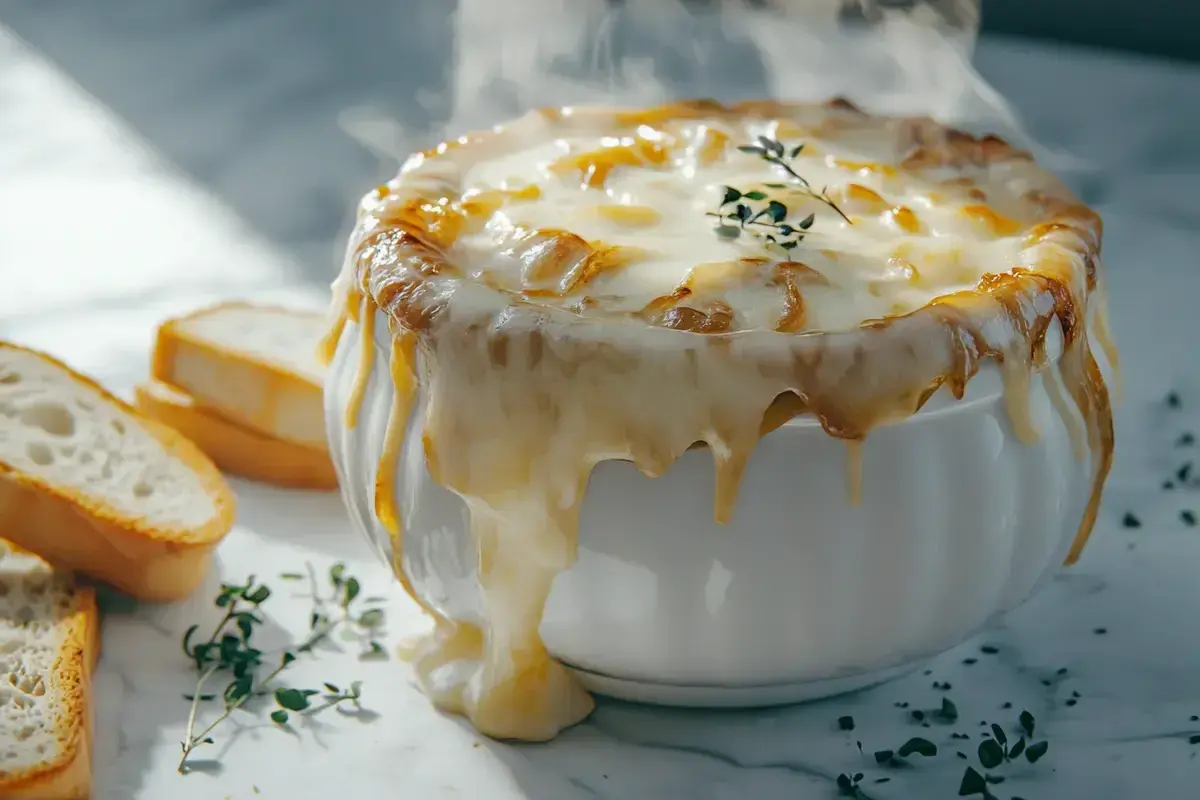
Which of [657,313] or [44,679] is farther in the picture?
[44,679]

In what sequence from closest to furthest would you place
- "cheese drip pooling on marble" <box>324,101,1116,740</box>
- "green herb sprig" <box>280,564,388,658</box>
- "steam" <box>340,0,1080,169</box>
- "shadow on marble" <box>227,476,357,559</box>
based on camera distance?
"cheese drip pooling on marble" <box>324,101,1116,740</box>, "green herb sprig" <box>280,564,388,658</box>, "shadow on marble" <box>227,476,357,559</box>, "steam" <box>340,0,1080,169</box>

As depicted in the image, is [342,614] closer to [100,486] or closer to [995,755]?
[100,486]

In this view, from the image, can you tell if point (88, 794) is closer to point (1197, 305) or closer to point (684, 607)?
point (684, 607)

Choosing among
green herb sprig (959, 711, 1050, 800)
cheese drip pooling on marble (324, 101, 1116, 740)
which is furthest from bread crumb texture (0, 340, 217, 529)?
green herb sprig (959, 711, 1050, 800)

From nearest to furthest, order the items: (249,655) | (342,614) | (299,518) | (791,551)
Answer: (791,551)
(249,655)
(342,614)
(299,518)

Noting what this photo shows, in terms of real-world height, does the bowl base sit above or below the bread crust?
above

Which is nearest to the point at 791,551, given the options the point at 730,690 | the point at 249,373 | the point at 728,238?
the point at 730,690

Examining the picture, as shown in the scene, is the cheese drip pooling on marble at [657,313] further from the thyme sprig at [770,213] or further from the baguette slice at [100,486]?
the baguette slice at [100,486]

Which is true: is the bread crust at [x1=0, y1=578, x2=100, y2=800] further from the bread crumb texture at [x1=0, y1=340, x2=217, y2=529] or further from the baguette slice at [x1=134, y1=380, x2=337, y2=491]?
the baguette slice at [x1=134, y1=380, x2=337, y2=491]
